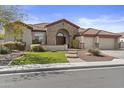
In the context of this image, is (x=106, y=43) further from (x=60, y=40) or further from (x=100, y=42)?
(x=60, y=40)

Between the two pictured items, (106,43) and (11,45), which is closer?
(11,45)

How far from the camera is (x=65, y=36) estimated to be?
3503 cm

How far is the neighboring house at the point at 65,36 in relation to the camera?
32888 millimetres

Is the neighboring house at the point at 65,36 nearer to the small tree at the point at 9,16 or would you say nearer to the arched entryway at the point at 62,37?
the arched entryway at the point at 62,37

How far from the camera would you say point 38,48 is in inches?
1037

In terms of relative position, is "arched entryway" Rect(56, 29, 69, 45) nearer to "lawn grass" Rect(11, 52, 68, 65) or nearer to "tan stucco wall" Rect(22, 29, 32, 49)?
"tan stucco wall" Rect(22, 29, 32, 49)

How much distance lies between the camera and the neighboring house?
1295 inches

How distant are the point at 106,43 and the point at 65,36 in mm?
6905

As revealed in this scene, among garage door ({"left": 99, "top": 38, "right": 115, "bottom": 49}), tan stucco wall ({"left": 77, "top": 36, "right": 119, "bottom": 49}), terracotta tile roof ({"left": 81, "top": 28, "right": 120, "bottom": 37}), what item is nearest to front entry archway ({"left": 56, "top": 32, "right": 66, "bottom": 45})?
tan stucco wall ({"left": 77, "top": 36, "right": 119, "bottom": 49})

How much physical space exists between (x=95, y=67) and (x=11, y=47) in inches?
566

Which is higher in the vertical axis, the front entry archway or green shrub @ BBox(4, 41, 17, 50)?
the front entry archway

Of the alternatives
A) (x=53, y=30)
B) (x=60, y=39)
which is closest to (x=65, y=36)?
(x=60, y=39)
